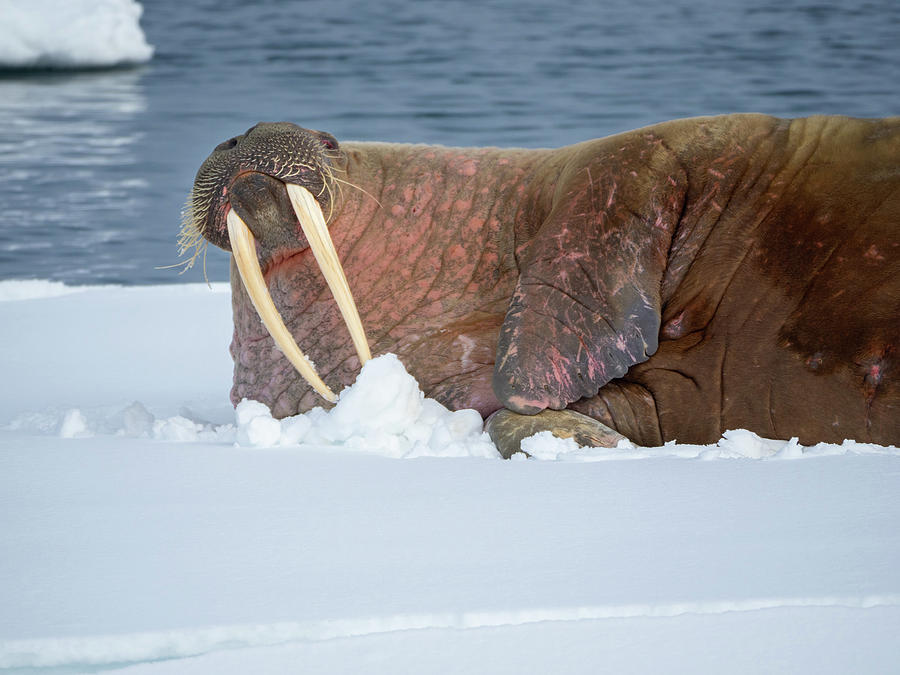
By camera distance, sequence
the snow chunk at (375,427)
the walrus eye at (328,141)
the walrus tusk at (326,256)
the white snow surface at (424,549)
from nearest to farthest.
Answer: the white snow surface at (424,549), the snow chunk at (375,427), the walrus tusk at (326,256), the walrus eye at (328,141)

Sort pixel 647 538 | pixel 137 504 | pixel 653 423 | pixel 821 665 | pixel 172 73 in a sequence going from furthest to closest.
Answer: pixel 172 73 < pixel 653 423 < pixel 137 504 < pixel 647 538 < pixel 821 665

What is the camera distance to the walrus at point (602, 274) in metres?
3.72

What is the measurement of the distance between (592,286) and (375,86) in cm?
2261

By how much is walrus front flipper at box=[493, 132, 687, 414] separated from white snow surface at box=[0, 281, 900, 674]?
0.96ft

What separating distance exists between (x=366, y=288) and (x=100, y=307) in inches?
144

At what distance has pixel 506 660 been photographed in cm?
212

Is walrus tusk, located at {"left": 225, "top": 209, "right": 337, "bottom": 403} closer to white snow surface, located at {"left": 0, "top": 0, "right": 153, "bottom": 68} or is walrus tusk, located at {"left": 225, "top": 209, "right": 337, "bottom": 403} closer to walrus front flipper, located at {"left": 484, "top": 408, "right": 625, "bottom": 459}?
walrus front flipper, located at {"left": 484, "top": 408, "right": 625, "bottom": 459}

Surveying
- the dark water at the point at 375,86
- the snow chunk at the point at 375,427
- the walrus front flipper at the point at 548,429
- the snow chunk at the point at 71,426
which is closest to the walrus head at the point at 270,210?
the snow chunk at the point at 375,427

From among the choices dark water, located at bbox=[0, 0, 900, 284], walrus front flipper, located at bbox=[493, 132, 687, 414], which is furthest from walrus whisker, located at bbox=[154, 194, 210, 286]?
dark water, located at bbox=[0, 0, 900, 284]

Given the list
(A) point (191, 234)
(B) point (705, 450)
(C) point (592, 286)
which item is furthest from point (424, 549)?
(A) point (191, 234)

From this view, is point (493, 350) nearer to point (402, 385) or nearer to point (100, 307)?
point (402, 385)

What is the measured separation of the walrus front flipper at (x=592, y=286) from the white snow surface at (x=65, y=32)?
70.3 ft

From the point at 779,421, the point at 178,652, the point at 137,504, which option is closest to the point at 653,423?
the point at 779,421

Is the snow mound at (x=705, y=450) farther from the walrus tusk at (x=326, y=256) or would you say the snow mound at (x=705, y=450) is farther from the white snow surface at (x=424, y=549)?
the walrus tusk at (x=326, y=256)
